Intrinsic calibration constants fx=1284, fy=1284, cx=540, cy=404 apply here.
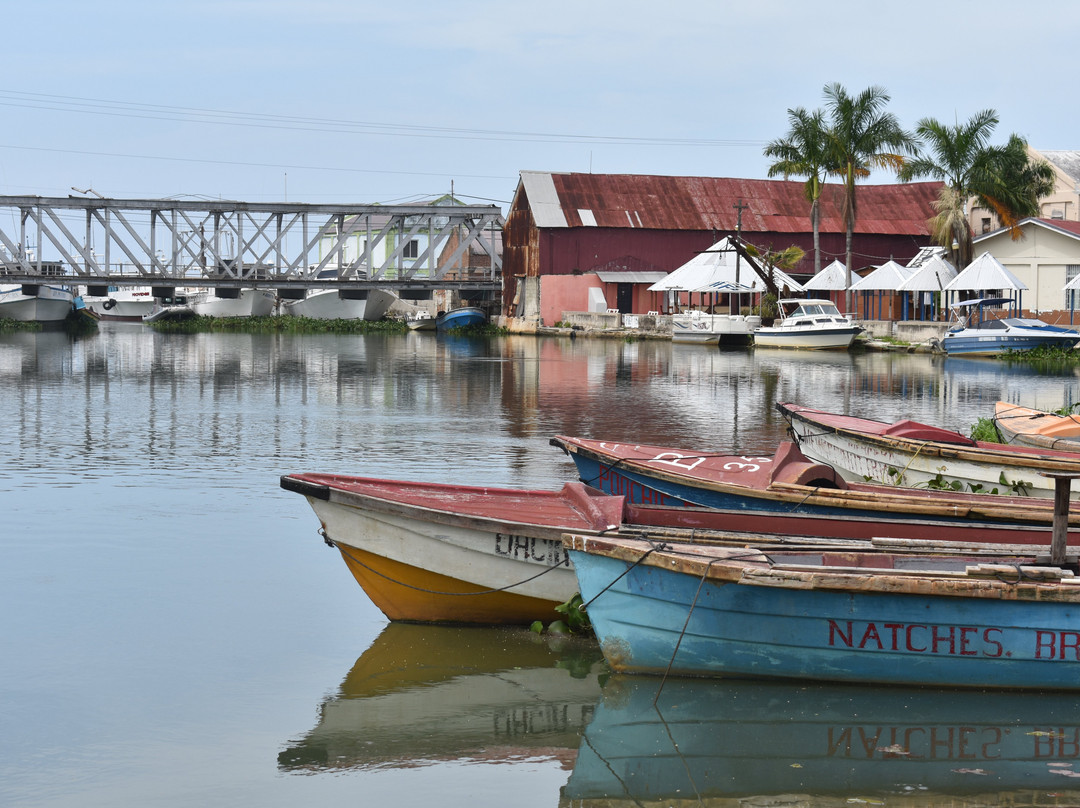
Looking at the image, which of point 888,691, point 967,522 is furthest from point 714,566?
point 967,522

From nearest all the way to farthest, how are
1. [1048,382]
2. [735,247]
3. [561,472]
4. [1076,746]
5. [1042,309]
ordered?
[1076,746], [561,472], [1048,382], [1042,309], [735,247]

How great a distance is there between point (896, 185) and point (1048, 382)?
35839 mm

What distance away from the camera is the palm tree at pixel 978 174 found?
4922 cm

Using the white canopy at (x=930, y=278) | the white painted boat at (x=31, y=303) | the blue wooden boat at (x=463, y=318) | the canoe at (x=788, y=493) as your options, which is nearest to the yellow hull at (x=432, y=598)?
the canoe at (x=788, y=493)

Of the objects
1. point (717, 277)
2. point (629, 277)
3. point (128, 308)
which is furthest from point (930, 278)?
point (128, 308)

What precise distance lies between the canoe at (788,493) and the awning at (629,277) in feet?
157

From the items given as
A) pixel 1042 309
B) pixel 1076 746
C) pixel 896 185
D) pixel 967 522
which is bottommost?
pixel 1076 746

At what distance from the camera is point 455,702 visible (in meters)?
8.56

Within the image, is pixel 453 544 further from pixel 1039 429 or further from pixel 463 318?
pixel 463 318

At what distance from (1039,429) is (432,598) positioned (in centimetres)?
945

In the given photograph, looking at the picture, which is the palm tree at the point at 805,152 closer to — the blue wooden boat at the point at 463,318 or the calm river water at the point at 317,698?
the blue wooden boat at the point at 463,318

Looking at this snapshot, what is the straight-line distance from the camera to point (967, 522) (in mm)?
9984

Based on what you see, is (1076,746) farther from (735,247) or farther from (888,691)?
(735,247)

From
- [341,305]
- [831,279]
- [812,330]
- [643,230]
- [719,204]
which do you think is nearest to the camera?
[812,330]
